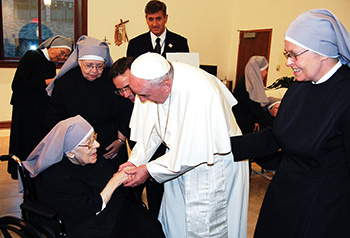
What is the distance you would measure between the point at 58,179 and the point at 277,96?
9.87 feet

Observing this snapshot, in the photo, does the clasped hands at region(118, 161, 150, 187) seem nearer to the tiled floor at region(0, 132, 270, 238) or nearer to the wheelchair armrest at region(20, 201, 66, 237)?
the wheelchair armrest at region(20, 201, 66, 237)

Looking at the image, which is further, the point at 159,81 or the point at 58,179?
the point at 58,179

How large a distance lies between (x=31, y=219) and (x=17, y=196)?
6.45ft

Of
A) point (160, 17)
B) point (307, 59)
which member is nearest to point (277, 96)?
point (160, 17)

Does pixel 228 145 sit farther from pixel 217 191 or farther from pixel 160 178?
pixel 160 178

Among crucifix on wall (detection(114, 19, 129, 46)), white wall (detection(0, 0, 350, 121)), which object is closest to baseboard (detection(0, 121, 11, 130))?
white wall (detection(0, 0, 350, 121))

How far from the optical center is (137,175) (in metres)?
2.07

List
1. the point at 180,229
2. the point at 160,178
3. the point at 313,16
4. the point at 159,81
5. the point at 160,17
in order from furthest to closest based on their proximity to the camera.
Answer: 1. the point at 160,17
2. the point at 180,229
3. the point at 160,178
4. the point at 159,81
5. the point at 313,16

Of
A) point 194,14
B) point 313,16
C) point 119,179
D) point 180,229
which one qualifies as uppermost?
point 194,14

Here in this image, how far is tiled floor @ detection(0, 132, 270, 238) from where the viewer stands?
11.1 feet

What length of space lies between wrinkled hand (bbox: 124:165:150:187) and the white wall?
221 inches

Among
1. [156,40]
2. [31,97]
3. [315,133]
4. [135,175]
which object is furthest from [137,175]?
[156,40]

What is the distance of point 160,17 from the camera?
4.00m

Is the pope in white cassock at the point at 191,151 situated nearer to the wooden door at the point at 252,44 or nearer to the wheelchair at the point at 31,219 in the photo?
the wheelchair at the point at 31,219
